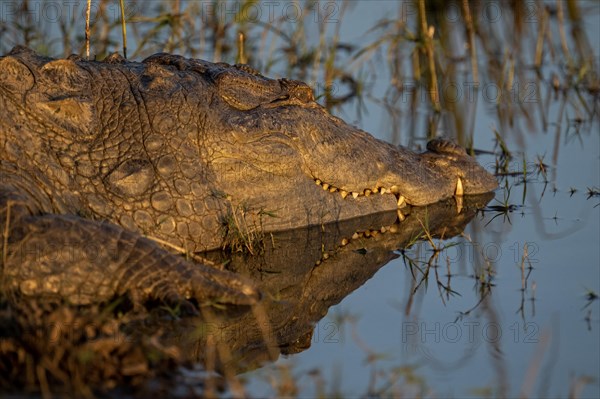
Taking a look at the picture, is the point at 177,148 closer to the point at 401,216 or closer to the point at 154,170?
the point at 154,170

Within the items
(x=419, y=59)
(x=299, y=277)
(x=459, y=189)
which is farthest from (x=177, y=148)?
(x=419, y=59)

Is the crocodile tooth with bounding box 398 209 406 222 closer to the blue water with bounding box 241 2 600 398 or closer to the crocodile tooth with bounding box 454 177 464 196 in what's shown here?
the blue water with bounding box 241 2 600 398

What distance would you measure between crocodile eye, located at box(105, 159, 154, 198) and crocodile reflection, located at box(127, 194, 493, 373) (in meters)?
0.63

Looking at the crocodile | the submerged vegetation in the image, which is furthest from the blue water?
the crocodile

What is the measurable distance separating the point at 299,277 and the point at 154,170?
105 centimetres

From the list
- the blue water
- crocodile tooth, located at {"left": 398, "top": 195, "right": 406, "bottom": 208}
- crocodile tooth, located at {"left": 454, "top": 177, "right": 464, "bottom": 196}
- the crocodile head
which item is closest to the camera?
the blue water

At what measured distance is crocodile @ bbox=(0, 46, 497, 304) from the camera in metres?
5.22

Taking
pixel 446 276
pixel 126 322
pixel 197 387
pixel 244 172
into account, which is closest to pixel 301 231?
pixel 244 172

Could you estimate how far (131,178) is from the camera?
19.9ft

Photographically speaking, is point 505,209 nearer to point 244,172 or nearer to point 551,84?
point 244,172

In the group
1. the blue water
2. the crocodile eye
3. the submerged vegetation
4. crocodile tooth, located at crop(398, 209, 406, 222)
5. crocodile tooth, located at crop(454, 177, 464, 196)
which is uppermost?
the submerged vegetation

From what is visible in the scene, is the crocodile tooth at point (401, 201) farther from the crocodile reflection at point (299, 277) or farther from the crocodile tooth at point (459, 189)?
the crocodile tooth at point (459, 189)

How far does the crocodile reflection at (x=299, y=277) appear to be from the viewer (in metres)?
5.05

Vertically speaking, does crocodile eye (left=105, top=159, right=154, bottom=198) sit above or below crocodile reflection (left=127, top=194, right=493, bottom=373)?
above
